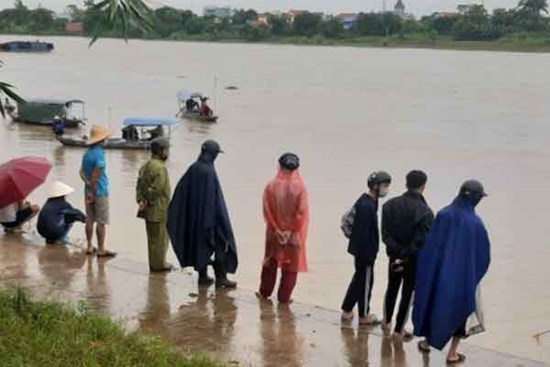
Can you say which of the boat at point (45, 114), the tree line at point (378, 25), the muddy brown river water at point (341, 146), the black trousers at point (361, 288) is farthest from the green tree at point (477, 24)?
the black trousers at point (361, 288)

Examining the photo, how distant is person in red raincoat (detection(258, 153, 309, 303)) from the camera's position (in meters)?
7.31

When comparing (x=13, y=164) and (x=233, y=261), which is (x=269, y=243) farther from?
(x=13, y=164)

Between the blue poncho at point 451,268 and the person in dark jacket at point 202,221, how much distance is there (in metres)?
2.09

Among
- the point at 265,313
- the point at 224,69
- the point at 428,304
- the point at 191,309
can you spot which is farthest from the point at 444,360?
the point at 224,69

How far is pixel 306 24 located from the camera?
126 meters

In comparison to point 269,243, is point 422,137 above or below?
below

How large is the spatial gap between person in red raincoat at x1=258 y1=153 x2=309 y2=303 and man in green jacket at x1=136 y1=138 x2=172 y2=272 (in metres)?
1.20

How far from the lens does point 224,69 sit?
294 ft

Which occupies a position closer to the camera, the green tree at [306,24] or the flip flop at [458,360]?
the flip flop at [458,360]

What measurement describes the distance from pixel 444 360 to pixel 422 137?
102 ft

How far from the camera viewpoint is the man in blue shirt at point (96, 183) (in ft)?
28.6

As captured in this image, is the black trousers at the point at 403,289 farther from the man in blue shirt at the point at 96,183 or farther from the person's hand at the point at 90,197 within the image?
the person's hand at the point at 90,197

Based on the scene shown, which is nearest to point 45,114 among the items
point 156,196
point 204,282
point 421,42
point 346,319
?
point 156,196

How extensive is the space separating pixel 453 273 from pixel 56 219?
5.11m
